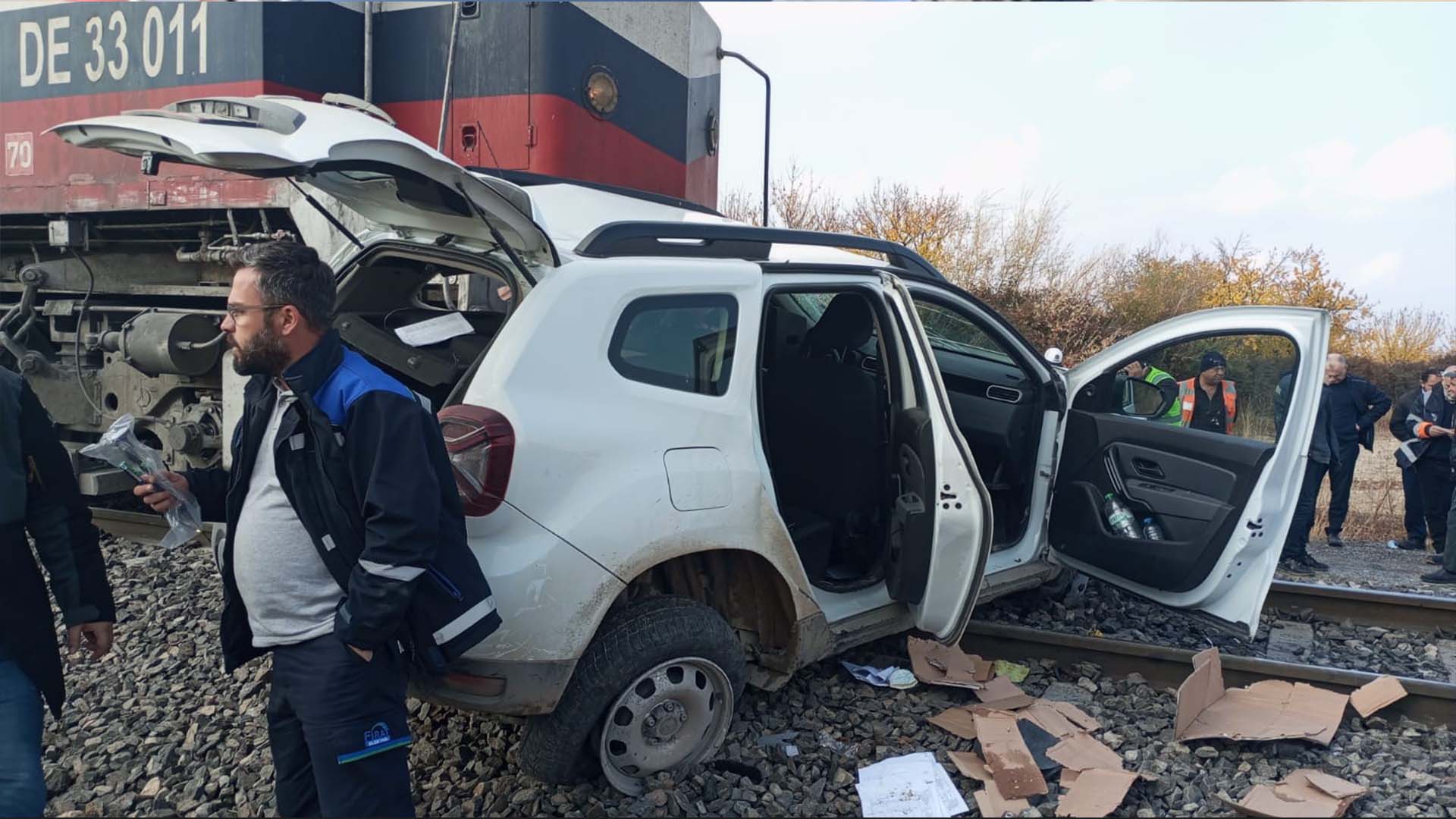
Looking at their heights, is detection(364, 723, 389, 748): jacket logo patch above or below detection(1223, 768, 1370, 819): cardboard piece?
above

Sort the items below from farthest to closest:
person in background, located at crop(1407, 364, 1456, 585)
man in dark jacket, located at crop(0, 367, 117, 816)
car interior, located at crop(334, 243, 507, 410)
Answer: person in background, located at crop(1407, 364, 1456, 585)
car interior, located at crop(334, 243, 507, 410)
man in dark jacket, located at crop(0, 367, 117, 816)

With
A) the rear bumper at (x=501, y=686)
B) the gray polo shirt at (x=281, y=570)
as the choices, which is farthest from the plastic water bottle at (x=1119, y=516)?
the gray polo shirt at (x=281, y=570)

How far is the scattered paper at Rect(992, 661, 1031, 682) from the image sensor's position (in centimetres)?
403

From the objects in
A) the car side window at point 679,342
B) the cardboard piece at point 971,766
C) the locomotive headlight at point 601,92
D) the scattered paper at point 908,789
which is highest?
the locomotive headlight at point 601,92

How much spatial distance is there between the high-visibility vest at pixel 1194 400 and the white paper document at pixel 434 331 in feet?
9.89

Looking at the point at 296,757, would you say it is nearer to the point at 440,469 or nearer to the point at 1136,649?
the point at 440,469

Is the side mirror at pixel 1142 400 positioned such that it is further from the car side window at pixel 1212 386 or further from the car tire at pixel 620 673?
the car tire at pixel 620 673

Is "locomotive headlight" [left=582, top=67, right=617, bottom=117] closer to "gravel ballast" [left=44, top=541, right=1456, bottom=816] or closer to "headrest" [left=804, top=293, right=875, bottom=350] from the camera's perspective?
"headrest" [left=804, top=293, right=875, bottom=350]

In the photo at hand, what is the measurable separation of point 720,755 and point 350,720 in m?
1.45

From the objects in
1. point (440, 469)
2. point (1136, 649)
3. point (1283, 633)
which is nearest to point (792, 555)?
point (440, 469)

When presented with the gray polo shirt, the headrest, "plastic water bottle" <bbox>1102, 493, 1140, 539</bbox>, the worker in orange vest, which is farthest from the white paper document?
the worker in orange vest

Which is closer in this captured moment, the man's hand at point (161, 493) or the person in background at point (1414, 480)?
the man's hand at point (161, 493)

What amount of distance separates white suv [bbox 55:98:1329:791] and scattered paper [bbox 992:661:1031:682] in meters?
0.38

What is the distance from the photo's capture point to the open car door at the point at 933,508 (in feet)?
11.4
